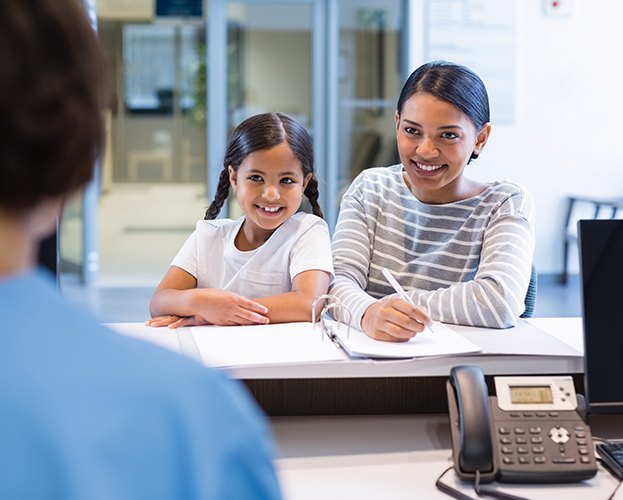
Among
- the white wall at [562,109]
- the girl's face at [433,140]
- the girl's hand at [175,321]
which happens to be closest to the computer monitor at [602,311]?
the girl's face at [433,140]

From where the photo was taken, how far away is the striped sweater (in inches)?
67.1

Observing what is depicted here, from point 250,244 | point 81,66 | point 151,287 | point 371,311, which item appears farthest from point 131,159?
Answer: point 81,66

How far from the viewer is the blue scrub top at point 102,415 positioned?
43cm

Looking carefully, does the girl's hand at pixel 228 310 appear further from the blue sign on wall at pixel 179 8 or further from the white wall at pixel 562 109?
the blue sign on wall at pixel 179 8

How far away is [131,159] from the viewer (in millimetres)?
6922

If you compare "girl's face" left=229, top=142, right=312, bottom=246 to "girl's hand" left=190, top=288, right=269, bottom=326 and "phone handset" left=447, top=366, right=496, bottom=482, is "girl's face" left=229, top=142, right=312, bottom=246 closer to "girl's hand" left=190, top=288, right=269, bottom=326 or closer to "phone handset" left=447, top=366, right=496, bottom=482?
"girl's hand" left=190, top=288, right=269, bottom=326

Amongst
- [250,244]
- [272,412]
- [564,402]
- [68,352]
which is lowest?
[272,412]

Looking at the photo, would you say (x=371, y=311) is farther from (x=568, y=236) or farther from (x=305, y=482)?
(x=568, y=236)

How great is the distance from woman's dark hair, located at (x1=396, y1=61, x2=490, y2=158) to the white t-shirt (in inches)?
13.0

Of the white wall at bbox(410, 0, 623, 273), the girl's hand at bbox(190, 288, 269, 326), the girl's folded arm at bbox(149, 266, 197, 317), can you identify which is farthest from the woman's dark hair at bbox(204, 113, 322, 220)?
the white wall at bbox(410, 0, 623, 273)

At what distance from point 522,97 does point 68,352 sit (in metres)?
5.96

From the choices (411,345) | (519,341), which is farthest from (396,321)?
(519,341)

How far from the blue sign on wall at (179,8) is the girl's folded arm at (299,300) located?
15.6ft

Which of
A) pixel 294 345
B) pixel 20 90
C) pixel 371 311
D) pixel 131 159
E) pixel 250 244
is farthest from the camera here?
pixel 131 159
